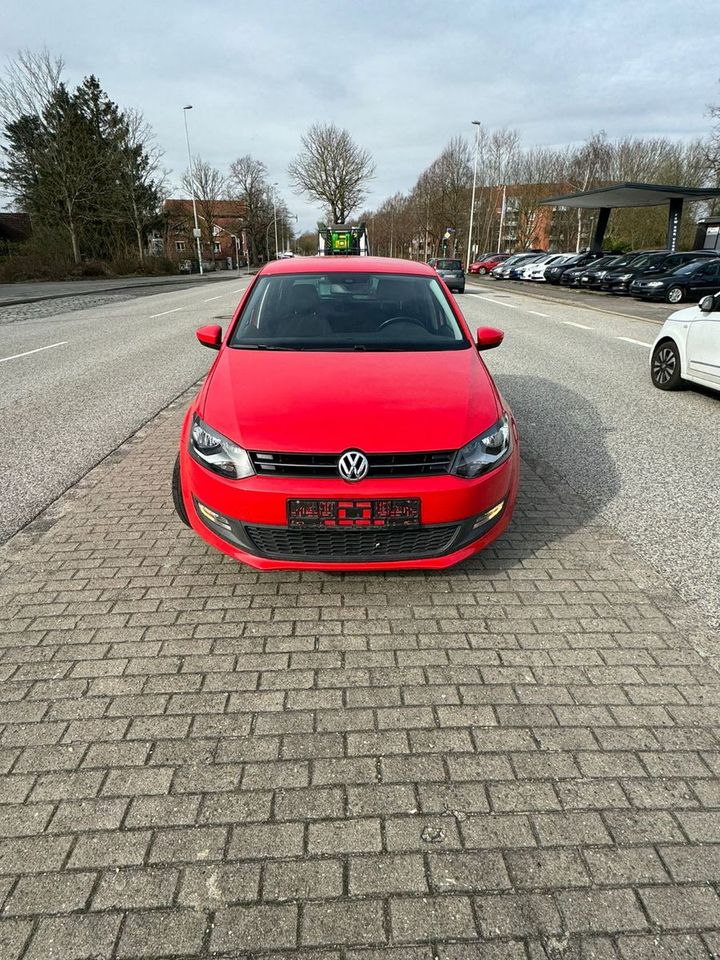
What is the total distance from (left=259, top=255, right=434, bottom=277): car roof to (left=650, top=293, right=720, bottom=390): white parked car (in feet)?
13.2

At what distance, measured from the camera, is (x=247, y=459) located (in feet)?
9.81

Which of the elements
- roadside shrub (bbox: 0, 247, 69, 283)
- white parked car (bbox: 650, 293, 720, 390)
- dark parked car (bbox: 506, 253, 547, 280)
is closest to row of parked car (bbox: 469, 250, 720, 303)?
dark parked car (bbox: 506, 253, 547, 280)

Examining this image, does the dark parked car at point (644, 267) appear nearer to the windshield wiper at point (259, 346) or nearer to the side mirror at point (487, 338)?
the side mirror at point (487, 338)

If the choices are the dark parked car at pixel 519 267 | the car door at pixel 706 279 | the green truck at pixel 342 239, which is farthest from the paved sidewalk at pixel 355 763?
the dark parked car at pixel 519 267

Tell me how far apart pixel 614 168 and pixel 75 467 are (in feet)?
212

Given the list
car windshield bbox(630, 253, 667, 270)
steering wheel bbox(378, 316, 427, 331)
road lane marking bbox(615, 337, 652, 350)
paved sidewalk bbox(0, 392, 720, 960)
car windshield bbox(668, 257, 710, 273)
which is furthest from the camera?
car windshield bbox(630, 253, 667, 270)

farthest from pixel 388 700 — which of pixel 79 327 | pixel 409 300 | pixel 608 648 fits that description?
pixel 79 327

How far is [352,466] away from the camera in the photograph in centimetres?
290

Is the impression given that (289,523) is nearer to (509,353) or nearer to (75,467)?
(75,467)

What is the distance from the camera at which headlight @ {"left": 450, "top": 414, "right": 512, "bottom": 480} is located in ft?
10.0

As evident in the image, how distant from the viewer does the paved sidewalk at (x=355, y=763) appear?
1734 mm

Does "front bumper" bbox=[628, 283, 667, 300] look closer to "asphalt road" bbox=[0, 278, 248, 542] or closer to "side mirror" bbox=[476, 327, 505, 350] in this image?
"asphalt road" bbox=[0, 278, 248, 542]

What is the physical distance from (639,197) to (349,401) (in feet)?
115

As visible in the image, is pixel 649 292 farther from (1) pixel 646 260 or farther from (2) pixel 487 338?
(2) pixel 487 338
